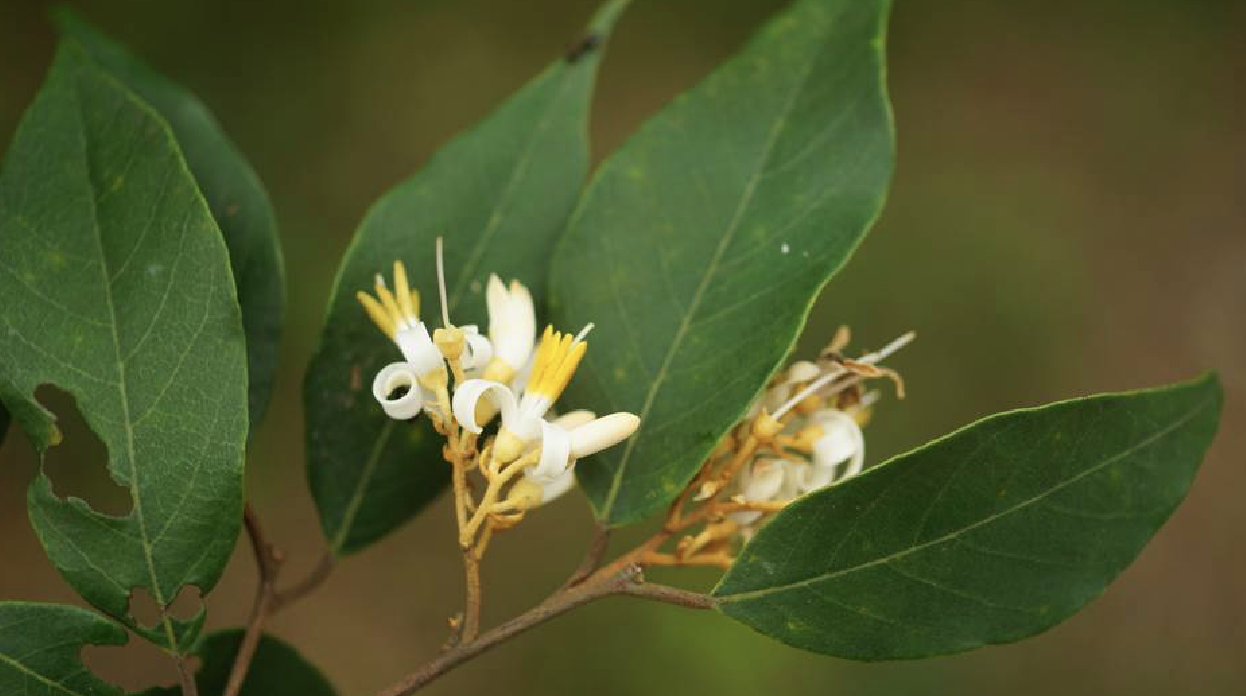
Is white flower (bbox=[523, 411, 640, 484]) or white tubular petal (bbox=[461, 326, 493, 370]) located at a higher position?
white tubular petal (bbox=[461, 326, 493, 370])

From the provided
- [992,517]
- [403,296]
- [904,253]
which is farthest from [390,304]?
[904,253]

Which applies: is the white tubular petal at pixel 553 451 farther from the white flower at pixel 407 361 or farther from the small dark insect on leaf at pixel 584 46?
the small dark insect on leaf at pixel 584 46

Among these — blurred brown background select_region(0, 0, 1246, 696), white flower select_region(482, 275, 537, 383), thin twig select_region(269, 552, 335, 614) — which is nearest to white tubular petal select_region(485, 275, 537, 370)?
white flower select_region(482, 275, 537, 383)

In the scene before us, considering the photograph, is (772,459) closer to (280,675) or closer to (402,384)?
(402,384)

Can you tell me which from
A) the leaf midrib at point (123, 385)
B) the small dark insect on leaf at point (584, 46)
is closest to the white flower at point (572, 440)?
the leaf midrib at point (123, 385)

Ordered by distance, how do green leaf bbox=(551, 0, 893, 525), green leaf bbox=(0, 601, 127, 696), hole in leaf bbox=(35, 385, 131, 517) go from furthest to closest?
hole in leaf bbox=(35, 385, 131, 517) → green leaf bbox=(551, 0, 893, 525) → green leaf bbox=(0, 601, 127, 696)

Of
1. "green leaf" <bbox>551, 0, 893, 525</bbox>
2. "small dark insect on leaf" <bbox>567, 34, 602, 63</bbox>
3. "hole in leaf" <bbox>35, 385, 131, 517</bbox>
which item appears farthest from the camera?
"hole in leaf" <bbox>35, 385, 131, 517</bbox>

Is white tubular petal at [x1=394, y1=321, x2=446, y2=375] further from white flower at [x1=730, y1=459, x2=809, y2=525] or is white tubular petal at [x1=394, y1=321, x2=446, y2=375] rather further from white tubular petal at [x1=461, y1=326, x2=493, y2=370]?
white flower at [x1=730, y1=459, x2=809, y2=525]
